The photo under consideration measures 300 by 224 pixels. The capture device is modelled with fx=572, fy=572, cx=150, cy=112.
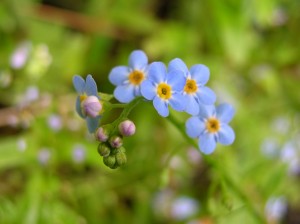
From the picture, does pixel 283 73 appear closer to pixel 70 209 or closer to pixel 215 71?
pixel 215 71

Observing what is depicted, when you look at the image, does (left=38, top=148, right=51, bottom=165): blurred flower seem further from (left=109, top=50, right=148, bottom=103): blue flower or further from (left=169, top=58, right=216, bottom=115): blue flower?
(left=169, top=58, right=216, bottom=115): blue flower

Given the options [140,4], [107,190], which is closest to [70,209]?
[107,190]

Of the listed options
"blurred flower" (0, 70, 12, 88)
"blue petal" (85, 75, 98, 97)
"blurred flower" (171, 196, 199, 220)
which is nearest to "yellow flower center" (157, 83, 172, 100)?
"blue petal" (85, 75, 98, 97)

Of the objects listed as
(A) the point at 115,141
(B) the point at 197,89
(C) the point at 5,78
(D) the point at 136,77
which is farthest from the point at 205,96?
(C) the point at 5,78

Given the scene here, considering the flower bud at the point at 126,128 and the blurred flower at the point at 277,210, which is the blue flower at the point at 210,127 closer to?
the flower bud at the point at 126,128

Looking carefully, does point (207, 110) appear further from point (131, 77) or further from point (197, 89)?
point (131, 77)
